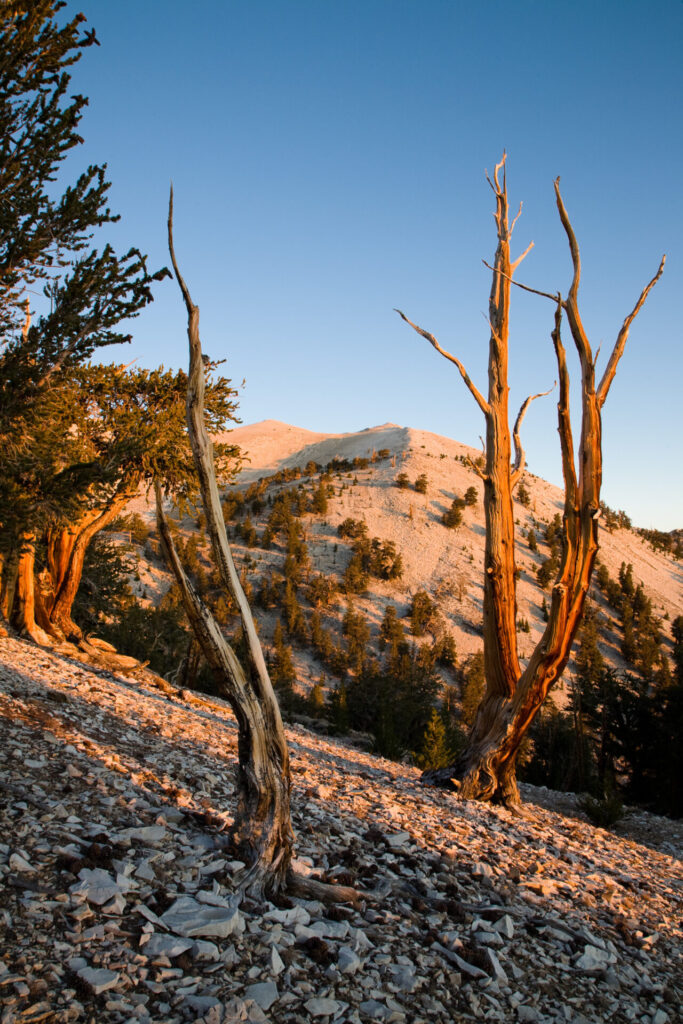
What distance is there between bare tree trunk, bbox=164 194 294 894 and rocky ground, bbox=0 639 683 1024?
28cm

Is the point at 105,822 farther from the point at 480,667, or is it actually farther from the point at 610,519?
the point at 610,519

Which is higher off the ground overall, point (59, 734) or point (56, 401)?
point (56, 401)

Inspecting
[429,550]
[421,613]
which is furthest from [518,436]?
[429,550]

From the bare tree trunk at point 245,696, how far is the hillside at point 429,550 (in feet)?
124

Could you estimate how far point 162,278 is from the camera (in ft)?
26.2

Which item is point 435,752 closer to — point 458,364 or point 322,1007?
point 458,364

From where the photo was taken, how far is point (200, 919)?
3.16 metres

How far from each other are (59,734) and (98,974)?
343cm

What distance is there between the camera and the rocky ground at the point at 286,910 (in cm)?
270

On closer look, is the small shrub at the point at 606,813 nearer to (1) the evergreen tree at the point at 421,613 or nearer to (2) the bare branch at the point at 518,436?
(2) the bare branch at the point at 518,436

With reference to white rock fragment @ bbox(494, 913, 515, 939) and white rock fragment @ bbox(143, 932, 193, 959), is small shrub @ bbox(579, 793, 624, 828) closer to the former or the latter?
white rock fragment @ bbox(494, 913, 515, 939)

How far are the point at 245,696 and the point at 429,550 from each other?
61521mm

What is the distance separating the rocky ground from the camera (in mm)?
Answer: 2695

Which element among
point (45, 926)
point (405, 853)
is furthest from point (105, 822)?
point (405, 853)
